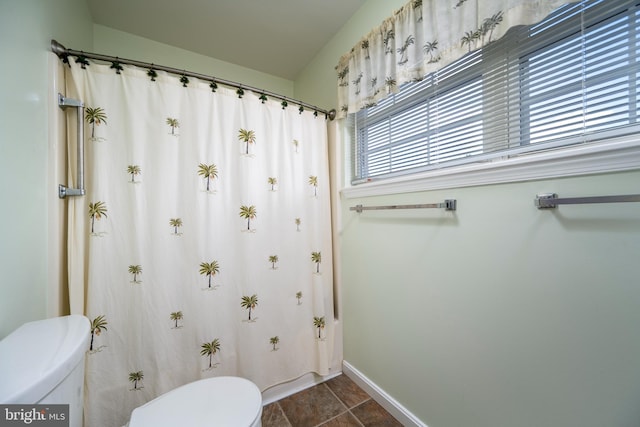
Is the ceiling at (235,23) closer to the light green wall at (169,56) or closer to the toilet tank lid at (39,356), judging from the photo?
the light green wall at (169,56)

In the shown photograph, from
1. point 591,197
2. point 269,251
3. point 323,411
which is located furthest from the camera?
point 269,251

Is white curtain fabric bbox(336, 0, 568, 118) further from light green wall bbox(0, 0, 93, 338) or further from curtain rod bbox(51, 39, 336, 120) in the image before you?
light green wall bbox(0, 0, 93, 338)

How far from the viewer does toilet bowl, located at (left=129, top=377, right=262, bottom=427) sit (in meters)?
0.81

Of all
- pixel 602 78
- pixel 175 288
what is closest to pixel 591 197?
pixel 602 78

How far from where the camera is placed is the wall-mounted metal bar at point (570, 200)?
61cm

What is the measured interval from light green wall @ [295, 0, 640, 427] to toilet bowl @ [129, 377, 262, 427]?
0.82 meters

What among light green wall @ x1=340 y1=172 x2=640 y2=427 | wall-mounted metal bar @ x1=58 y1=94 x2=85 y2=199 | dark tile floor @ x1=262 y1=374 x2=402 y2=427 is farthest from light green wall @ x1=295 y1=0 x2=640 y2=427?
wall-mounted metal bar @ x1=58 y1=94 x2=85 y2=199

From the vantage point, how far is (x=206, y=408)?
866 mm

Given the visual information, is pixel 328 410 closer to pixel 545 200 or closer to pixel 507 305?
pixel 507 305

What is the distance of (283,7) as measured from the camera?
4.72ft

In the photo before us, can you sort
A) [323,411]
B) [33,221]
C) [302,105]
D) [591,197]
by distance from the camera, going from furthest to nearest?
1. [302,105]
2. [323,411]
3. [33,221]
4. [591,197]

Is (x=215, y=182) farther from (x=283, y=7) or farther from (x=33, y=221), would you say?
(x=283, y=7)

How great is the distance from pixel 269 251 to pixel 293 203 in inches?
14.1

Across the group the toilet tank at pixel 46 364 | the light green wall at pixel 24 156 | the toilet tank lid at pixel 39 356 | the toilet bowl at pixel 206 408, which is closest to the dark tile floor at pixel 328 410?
the toilet bowl at pixel 206 408
